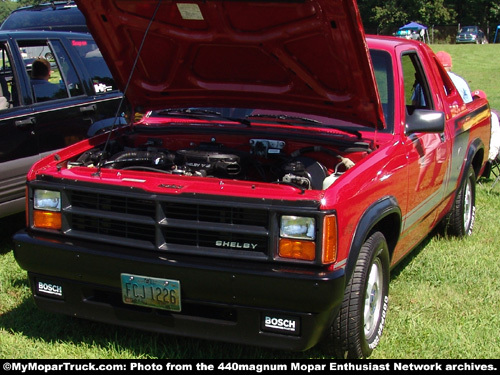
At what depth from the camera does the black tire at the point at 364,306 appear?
3.16 m

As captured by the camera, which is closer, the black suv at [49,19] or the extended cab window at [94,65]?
the extended cab window at [94,65]

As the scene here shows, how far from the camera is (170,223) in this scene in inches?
120

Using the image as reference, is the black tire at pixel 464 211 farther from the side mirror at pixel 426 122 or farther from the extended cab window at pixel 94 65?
the extended cab window at pixel 94 65

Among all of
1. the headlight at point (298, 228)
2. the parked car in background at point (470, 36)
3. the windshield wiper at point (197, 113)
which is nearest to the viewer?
the headlight at point (298, 228)

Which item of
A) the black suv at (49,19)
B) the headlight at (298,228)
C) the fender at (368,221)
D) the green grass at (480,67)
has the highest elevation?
the black suv at (49,19)

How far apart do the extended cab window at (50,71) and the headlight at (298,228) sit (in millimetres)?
3447

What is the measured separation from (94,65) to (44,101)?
35.3 inches

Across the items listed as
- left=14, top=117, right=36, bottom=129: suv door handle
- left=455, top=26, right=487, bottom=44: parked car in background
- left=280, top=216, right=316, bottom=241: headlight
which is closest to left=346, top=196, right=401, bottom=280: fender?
left=280, top=216, right=316, bottom=241: headlight

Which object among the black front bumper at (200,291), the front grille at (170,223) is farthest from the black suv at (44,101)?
the front grille at (170,223)

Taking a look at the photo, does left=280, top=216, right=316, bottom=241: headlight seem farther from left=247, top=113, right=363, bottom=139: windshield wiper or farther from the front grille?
left=247, top=113, right=363, bottom=139: windshield wiper

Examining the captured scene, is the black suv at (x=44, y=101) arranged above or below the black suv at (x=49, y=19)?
below

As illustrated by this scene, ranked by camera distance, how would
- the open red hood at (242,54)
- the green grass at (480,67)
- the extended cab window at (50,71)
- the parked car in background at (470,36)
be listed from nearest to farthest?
the open red hood at (242,54)
the extended cab window at (50,71)
the green grass at (480,67)
the parked car in background at (470,36)

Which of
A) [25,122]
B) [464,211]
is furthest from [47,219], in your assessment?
[464,211]

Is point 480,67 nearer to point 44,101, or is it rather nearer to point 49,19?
point 49,19
